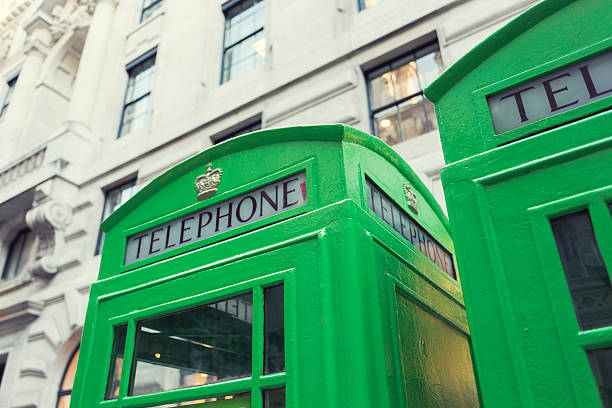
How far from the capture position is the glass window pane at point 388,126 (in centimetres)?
612

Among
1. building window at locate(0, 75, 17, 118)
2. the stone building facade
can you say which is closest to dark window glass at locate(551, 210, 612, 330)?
the stone building facade

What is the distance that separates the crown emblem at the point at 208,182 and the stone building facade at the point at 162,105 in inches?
135

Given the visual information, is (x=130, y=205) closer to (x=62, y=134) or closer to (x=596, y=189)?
(x=596, y=189)

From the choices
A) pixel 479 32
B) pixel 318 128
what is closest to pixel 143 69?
pixel 479 32

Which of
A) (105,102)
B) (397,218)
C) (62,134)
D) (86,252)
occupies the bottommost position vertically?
(397,218)

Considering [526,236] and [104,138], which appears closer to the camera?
[526,236]

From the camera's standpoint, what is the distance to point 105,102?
33.9 ft

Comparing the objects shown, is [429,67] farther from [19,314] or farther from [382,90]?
[19,314]

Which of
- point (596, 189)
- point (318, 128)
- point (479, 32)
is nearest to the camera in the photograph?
point (596, 189)

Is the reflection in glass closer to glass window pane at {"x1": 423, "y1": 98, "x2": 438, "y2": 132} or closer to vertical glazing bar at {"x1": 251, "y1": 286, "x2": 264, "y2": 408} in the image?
vertical glazing bar at {"x1": 251, "y1": 286, "x2": 264, "y2": 408}

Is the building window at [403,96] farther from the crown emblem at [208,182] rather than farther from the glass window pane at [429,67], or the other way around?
the crown emblem at [208,182]

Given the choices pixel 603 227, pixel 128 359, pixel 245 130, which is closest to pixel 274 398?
pixel 128 359

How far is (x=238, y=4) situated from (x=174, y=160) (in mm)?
3680

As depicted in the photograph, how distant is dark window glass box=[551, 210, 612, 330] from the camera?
1.45 meters
